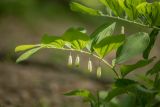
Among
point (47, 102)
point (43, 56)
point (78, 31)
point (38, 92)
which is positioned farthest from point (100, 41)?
point (43, 56)

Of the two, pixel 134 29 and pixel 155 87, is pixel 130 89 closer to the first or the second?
pixel 155 87

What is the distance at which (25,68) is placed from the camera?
212 inches

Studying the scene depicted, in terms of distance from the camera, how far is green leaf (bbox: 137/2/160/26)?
5.84ft

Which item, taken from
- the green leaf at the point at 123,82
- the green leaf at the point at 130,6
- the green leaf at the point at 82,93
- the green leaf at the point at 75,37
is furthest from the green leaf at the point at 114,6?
the green leaf at the point at 82,93

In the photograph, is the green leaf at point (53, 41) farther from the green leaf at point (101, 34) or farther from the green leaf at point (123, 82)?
the green leaf at point (123, 82)

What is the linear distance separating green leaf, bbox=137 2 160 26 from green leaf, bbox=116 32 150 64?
7 centimetres

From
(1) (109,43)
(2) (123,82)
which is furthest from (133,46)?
(2) (123,82)

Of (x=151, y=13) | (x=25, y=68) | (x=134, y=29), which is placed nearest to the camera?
(x=151, y=13)

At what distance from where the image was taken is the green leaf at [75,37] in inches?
72.3

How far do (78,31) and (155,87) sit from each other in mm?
487

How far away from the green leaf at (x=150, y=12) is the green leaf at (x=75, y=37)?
265 mm

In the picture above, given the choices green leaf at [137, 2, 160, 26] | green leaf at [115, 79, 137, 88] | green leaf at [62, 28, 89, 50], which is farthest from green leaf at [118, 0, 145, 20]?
green leaf at [115, 79, 137, 88]

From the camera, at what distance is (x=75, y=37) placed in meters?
1.84

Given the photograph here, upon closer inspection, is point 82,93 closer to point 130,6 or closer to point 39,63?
point 130,6
